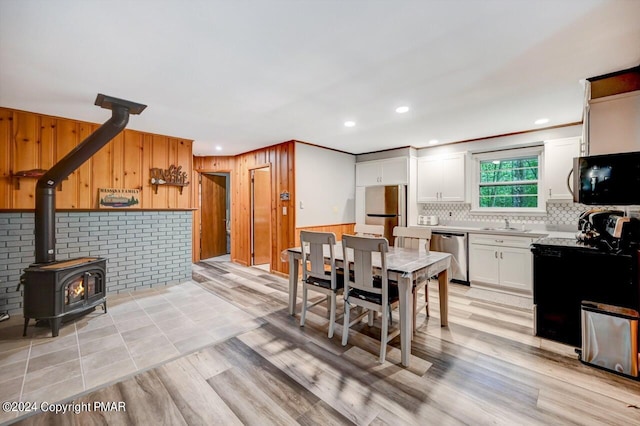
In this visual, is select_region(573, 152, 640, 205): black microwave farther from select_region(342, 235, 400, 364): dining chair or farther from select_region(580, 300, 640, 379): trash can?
select_region(342, 235, 400, 364): dining chair

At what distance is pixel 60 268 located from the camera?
110 inches

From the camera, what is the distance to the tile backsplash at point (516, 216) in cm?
401

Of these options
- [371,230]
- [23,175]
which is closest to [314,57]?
[371,230]

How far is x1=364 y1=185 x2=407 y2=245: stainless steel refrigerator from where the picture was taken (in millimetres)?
5141

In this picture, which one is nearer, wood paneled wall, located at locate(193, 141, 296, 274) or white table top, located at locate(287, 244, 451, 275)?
white table top, located at locate(287, 244, 451, 275)

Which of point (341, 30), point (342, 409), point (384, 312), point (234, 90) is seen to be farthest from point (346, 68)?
point (342, 409)

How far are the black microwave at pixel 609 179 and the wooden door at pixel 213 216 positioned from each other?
6404 millimetres

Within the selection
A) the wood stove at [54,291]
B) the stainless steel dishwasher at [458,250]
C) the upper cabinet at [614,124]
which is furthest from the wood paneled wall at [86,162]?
the upper cabinet at [614,124]

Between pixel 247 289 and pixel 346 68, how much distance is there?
3.36 m

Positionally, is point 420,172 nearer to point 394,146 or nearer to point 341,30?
point 394,146

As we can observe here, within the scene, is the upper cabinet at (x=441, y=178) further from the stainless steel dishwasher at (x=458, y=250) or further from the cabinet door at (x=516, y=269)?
the cabinet door at (x=516, y=269)

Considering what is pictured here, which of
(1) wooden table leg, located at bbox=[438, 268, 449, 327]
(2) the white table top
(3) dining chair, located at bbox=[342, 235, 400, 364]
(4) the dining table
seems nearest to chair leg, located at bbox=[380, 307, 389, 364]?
(3) dining chair, located at bbox=[342, 235, 400, 364]

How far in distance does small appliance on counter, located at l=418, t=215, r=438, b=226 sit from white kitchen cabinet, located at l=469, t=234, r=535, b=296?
820 millimetres

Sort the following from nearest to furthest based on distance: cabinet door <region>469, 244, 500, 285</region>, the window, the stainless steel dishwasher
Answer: cabinet door <region>469, 244, 500, 285</region>
the window
the stainless steel dishwasher
